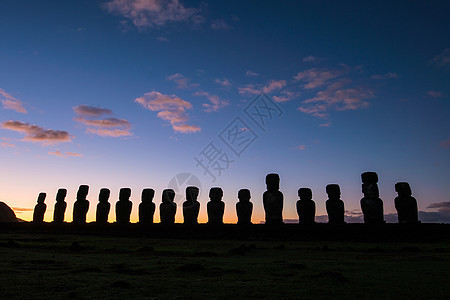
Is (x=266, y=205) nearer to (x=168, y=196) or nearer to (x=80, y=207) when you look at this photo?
(x=168, y=196)

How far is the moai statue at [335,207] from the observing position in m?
19.2

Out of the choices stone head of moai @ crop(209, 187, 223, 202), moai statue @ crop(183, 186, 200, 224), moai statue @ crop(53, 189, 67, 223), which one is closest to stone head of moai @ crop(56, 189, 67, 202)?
moai statue @ crop(53, 189, 67, 223)

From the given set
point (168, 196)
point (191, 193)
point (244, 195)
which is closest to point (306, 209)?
point (244, 195)

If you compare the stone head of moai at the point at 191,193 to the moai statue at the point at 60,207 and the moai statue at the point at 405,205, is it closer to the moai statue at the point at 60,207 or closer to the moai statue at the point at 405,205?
the moai statue at the point at 405,205

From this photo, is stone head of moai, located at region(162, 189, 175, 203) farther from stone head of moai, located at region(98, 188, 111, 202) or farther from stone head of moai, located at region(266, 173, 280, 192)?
stone head of moai, located at region(266, 173, 280, 192)

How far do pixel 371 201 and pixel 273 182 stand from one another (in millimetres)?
5005

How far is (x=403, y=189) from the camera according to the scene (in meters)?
18.2

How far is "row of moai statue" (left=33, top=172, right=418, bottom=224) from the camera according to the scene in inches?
721

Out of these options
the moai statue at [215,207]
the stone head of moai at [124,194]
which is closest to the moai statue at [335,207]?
the moai statue at [215,207]

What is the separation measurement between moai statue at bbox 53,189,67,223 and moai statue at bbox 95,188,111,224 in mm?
4169

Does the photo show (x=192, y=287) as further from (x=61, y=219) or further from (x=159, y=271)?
(x=61, y=219)

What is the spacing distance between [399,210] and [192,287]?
631 inches

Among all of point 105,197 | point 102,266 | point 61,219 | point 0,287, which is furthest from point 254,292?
point 61,219

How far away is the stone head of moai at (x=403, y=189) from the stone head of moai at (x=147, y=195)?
1434 centimetres
